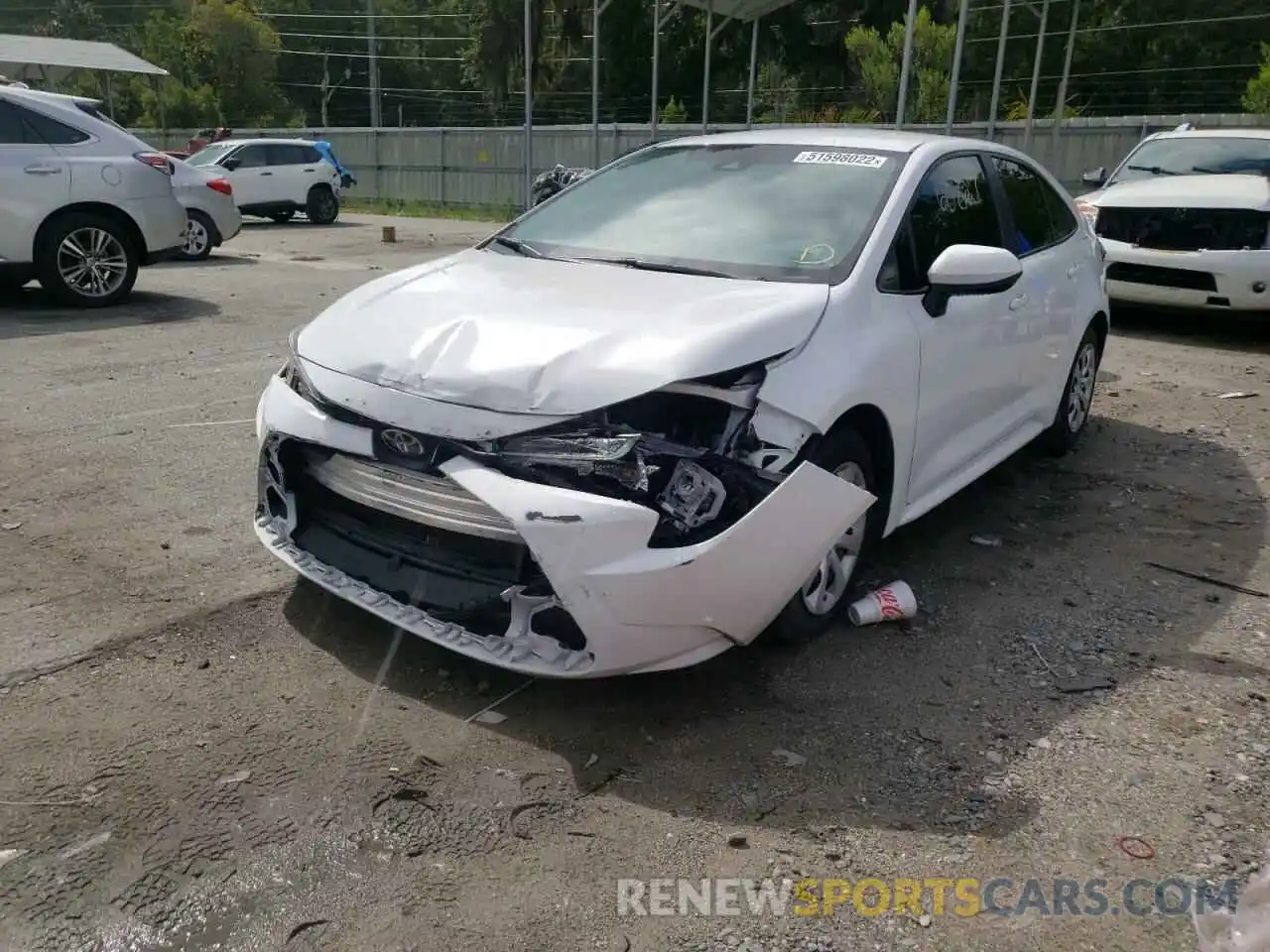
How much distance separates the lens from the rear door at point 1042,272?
500 cm

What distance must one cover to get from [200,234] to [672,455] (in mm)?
12196

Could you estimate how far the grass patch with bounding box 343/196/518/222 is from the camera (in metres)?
27.0

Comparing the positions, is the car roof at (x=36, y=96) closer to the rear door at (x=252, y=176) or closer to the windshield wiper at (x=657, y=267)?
the windshield wiper at (x=657, y=267)

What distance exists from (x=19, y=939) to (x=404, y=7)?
74549 mm

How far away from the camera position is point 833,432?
3.47 m

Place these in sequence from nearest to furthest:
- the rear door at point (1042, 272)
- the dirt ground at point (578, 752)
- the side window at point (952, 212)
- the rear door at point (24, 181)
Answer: the dirt ground at point (578, 752) < the side window at point (952, 212) < the rear door at point (1042, 272) < the rear door at point (24, 181)

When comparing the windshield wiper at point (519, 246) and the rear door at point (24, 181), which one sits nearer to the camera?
the windshield wiper at point (519, 246)

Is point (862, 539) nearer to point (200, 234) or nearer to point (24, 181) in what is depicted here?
point (24, 181)

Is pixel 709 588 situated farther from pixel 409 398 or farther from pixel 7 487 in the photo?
pixel 7 487

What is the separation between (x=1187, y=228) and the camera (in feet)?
30.6

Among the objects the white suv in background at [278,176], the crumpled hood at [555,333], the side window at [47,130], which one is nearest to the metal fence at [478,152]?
the white suv in background at [278,176]

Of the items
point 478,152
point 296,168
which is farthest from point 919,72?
point 296,168

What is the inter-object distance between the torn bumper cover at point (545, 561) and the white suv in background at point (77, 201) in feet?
22.4

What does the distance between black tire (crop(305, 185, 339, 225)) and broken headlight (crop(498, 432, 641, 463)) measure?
20.0 metres
